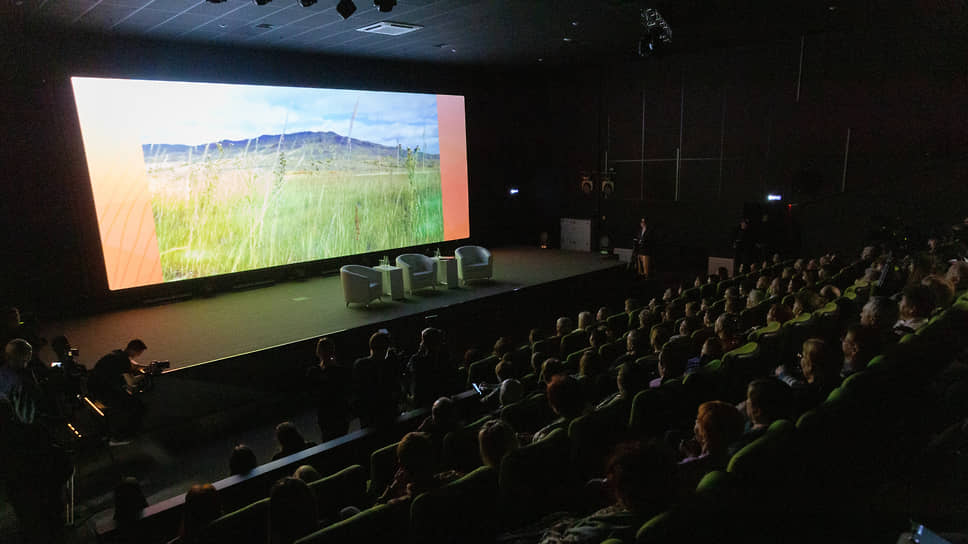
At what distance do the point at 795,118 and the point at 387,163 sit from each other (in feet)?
25.9

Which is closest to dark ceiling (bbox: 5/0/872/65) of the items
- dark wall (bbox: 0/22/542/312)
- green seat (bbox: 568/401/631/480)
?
dark wall (bbox: 0/22/542/312)

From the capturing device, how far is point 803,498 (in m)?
2.21

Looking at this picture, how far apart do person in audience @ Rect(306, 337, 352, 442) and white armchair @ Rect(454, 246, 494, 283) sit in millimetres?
5408

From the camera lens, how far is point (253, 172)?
951 centimetres

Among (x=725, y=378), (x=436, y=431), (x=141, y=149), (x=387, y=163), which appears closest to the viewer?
(x=436, y=431)

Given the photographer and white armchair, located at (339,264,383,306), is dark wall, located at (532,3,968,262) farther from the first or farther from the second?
the photographer

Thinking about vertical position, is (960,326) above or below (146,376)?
above

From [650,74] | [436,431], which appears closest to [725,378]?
[436,431]

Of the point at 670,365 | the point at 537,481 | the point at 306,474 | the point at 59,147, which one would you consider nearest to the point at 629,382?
the point at 670,365

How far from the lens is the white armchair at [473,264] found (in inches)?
374

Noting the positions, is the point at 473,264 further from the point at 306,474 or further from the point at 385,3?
the point at 306,474

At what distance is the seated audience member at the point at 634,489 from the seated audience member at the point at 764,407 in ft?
2.87

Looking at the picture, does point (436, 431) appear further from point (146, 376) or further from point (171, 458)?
point (146, 376)

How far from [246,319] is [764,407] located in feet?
22.6
